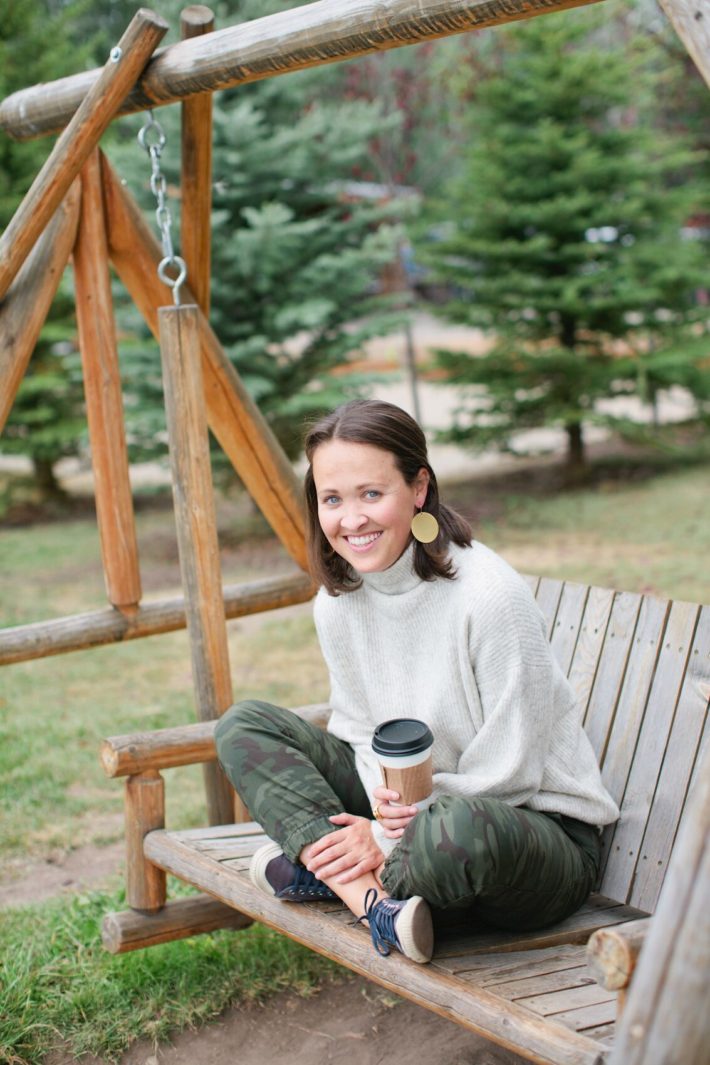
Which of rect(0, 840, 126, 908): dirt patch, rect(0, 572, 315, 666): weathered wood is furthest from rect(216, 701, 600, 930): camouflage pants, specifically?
rect(0, 840, 126, 908): dirt patch

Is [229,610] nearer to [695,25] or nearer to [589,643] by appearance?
[589,643]

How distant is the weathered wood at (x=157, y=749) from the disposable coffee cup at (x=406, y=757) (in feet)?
2.45

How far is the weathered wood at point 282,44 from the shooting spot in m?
2.48

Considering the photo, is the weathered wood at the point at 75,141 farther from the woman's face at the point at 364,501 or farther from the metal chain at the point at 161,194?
the woman's face at the point at 364,501

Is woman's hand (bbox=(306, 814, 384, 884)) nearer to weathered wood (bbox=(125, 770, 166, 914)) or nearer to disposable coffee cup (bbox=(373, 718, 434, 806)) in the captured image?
disposable coffee cup (bbox=(373, 718, 434, 806))

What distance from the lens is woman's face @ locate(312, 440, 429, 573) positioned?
2.51 metres

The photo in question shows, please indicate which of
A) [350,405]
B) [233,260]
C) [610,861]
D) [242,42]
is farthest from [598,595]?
[233,260]

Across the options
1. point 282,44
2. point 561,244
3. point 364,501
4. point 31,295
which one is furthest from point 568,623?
point 561,244

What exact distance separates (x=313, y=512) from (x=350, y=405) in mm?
303

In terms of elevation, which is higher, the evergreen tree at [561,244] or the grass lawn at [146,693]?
the evergreen tree at [561,244]

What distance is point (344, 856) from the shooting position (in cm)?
244

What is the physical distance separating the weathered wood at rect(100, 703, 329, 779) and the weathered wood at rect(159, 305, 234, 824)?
0.26 m

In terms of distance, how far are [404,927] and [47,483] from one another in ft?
32.3

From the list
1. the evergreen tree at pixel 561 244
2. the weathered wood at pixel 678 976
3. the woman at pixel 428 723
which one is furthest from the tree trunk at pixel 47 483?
the weathered wood at pixel 678 976
